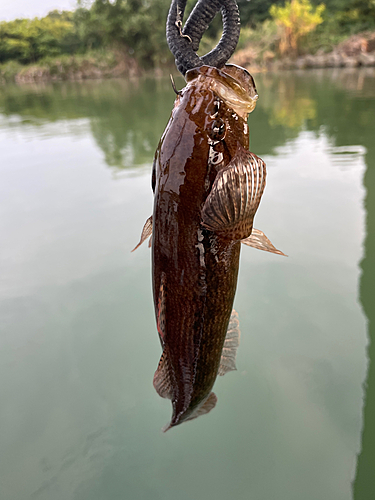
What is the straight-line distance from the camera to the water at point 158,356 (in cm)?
183

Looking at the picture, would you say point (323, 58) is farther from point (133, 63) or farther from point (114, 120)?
point (133, 63)

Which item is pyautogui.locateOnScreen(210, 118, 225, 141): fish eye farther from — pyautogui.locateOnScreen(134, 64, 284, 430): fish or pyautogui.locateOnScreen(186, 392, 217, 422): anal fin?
pyautogui.locateOnScreen(186, 392, 217, 422): anal fin

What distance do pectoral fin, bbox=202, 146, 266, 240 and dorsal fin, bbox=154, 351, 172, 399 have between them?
544mm

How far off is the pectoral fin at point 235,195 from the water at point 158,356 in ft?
5.15

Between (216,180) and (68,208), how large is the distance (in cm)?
436

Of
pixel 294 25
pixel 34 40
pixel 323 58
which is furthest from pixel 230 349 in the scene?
pixel 34 40

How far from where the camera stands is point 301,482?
5.78 feet

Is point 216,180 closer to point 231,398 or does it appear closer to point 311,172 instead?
point 231,398

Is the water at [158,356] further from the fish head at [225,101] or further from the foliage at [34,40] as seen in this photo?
the foliage at [34,40]

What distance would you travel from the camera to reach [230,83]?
3.06ft

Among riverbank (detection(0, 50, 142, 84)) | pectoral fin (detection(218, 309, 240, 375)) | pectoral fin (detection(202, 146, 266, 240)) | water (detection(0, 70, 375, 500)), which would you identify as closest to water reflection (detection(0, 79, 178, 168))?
water (detection(0, 70, 375, 500))

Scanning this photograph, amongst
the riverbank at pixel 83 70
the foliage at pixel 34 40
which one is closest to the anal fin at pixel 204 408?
the riverbank at pixel 83 70

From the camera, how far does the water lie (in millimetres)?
1828

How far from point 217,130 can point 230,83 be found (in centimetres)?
15
